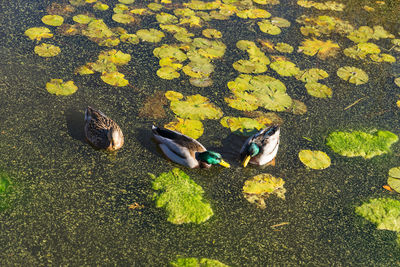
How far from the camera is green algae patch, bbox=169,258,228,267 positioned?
2.86m

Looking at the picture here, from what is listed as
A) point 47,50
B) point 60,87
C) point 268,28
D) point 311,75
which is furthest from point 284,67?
→ point 47,50

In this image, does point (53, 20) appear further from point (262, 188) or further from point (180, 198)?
point (262, 188)

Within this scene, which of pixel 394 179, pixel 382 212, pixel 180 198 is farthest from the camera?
pixel 394 179

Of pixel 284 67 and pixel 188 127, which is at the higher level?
pixel 284 67

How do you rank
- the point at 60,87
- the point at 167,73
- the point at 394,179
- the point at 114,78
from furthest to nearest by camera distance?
the point at 167,73 < the point at 114,78 < the point at 60,87 < the point at 394,179

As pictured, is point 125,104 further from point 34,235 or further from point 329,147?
point 329,147

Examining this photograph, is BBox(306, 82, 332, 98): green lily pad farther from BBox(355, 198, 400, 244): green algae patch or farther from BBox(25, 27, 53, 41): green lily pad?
BBox(25, 27, 53, 41): green lily pad

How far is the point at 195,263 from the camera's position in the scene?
2879 mm

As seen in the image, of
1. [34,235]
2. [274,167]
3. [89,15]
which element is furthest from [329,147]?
[89,15]

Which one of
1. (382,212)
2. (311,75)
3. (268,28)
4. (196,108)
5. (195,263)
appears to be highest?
(268,28)

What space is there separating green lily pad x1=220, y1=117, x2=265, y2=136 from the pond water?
0.08 m

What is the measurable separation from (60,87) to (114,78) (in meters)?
0.60

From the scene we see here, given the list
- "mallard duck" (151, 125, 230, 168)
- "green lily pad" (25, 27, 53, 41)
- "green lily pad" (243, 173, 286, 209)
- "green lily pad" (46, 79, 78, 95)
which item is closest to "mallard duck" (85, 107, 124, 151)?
"mallard duck" (151, 125, 230, 168)

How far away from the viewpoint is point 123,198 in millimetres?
3273
